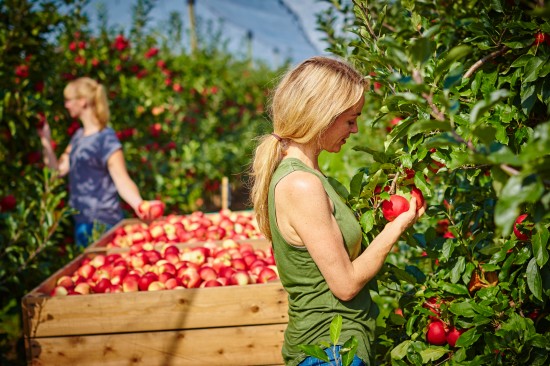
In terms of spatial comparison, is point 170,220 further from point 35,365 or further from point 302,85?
point 302,85

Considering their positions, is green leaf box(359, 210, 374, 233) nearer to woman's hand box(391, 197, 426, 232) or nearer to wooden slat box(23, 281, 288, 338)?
woman's hand box(391, 197, 426, 232)

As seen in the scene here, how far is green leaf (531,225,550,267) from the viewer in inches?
53.4

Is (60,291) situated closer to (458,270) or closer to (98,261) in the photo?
(98,261)

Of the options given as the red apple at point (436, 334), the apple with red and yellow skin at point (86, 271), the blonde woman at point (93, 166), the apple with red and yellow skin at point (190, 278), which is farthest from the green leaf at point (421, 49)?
the blonde woman at point (93, 166)

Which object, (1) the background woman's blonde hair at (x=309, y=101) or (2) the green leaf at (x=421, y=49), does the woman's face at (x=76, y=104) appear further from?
(2) the green leaf at (x=421, y=49)

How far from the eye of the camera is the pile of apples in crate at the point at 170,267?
2.51 meters

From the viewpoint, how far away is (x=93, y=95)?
3740 mm

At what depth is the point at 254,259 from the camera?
277 centimetres

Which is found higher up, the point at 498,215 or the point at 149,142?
the point at 498,215

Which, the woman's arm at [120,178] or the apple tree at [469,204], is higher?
the apple tree at [469,204]

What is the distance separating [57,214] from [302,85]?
1953 mm

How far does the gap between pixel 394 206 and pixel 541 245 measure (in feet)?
1.18

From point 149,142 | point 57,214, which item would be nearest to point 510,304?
point 57,214

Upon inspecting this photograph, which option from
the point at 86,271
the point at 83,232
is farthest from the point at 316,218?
the point at 83,232
